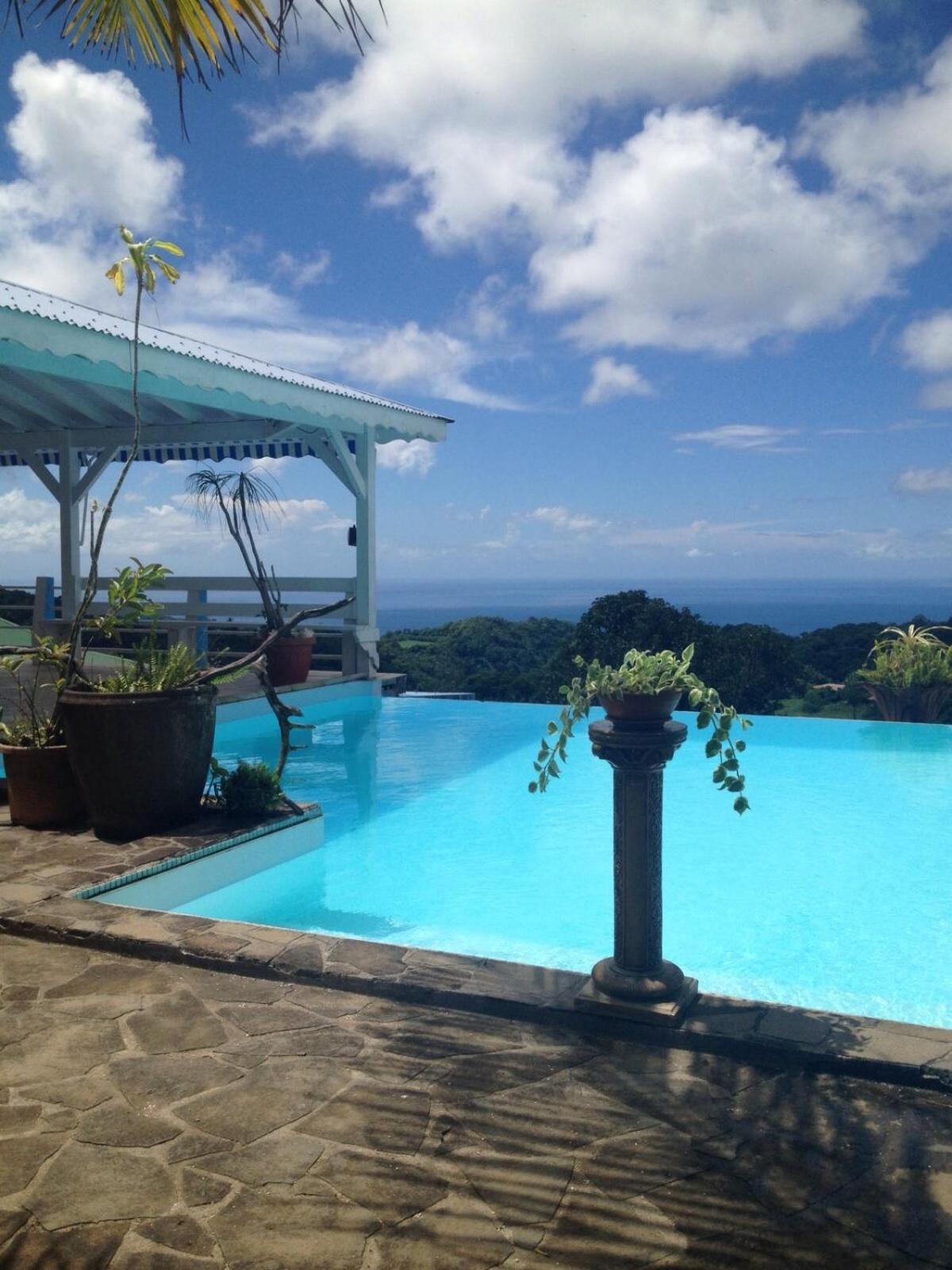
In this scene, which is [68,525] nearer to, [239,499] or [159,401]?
[159,401]

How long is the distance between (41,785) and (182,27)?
366 cm

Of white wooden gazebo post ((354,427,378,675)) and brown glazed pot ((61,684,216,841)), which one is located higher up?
white wooden gazebo post ((354,427,378,675))

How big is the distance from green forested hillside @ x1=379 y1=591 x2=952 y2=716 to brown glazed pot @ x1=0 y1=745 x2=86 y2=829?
9599 millimetres

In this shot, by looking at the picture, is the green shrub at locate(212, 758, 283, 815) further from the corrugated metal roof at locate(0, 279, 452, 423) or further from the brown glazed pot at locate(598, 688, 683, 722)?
the corrugated metal roof at locate(0, 279, 452, 423)

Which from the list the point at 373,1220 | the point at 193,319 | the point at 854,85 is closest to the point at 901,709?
the point at 854,85

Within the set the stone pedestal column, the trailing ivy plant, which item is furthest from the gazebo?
the stone pedestal column

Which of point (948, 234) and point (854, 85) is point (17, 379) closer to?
point (854, 85)

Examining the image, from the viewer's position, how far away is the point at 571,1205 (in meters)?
2.02

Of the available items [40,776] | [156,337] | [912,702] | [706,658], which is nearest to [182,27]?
[40,776]

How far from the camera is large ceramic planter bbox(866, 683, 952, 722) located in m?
11.1

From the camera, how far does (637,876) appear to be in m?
2.93

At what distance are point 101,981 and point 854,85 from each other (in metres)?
12.8

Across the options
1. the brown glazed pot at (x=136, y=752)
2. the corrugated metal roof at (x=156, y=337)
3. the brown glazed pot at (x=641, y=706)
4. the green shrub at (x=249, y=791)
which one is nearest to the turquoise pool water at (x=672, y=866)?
the green shrub at (x=249, y=791)

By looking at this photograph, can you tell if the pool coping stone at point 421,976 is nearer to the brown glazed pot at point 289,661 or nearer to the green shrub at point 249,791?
the green shrub at point 249,791
